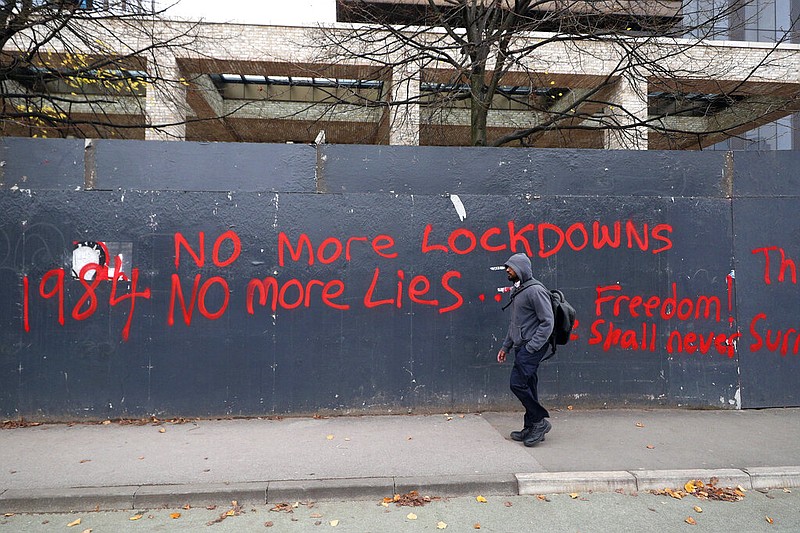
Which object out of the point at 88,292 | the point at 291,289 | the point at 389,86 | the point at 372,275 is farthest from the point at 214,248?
the point at 389,86

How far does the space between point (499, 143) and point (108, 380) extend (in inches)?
253

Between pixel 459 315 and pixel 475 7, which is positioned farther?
pixel 475 7

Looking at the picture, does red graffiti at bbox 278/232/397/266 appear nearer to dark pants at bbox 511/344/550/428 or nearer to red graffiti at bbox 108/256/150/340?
red graffiti at bbox 108/256/150/340

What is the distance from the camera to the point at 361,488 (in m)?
4.07

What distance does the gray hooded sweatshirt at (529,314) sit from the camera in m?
4.79

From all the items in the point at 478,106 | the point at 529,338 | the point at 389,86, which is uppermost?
the point at 389,86

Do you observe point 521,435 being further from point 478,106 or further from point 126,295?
point 478,106

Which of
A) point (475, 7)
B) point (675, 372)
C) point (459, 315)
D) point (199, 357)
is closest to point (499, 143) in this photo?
point (475, 7)

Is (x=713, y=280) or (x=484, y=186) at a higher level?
(x=484, y=186)

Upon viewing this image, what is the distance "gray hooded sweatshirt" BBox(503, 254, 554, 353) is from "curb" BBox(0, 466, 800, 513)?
1197 mm

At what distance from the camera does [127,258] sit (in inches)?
231

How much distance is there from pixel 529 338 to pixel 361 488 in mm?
2049

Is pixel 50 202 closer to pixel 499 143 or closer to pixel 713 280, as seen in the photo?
pixel 499 143

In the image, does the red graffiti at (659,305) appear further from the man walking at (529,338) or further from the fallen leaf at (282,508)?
the fallen leaf at (282,508)
